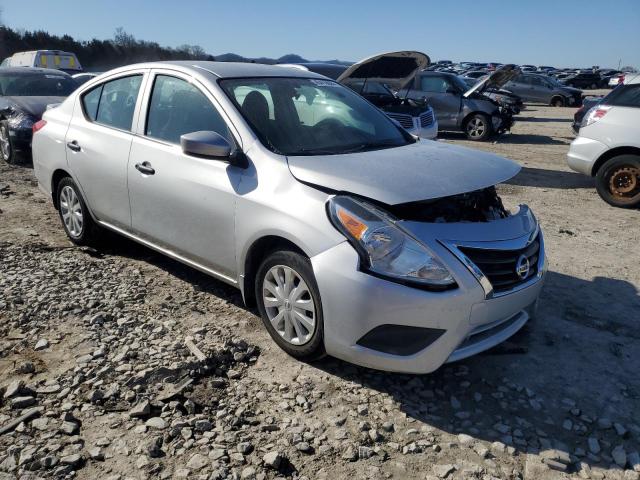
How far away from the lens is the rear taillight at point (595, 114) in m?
7.39

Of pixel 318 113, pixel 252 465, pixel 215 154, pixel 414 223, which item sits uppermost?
pixel 318 113

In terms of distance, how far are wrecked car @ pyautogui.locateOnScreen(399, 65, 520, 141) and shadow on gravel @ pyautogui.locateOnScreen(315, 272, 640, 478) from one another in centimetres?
1018

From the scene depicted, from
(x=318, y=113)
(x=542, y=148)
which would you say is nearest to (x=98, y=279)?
(x=318, y=113)

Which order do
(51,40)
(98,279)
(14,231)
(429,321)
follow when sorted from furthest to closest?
(51,40) → (14,231) → (98,279) → (429,321)

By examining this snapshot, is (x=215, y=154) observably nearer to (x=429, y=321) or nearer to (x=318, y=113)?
(x=318, y=113)

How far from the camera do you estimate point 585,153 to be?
24.7 feet

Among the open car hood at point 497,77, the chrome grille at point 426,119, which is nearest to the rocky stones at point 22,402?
the chrome grille at point 426,119

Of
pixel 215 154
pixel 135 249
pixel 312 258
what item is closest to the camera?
pixel 312 258

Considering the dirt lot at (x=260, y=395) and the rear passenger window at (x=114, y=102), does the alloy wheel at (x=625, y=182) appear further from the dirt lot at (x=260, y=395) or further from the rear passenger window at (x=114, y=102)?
the rear passenger window at (x=114, y=102)

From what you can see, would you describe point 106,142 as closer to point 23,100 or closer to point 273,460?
point 273,460

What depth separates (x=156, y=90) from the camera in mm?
4113

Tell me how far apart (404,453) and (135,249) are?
351cm

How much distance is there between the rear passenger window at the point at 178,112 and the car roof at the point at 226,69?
4.6 inches

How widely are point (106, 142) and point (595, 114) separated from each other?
6.35 m
